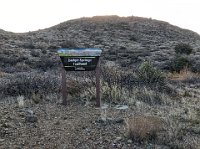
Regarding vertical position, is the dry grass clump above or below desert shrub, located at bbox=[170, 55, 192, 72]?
above

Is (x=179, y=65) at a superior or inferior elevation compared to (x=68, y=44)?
superior

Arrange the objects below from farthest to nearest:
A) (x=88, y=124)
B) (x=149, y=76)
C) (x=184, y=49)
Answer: (x=184, y=49) < (x=149, y=76) < (x=88, y=124)

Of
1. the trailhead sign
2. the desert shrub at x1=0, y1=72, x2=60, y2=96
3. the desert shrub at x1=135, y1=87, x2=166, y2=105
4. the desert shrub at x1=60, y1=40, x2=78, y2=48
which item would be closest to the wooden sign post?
the trailhead sign

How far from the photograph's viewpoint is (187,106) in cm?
1159

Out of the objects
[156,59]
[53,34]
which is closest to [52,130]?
[156,59]

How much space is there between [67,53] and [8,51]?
85.6 ft

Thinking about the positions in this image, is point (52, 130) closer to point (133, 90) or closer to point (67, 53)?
point (67, 53)

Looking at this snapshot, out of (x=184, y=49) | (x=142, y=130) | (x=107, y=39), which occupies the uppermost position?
(x=142, y=130)

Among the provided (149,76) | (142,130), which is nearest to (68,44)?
(149,76)

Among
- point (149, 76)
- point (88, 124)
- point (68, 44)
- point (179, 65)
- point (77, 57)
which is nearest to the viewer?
point (88, 124)

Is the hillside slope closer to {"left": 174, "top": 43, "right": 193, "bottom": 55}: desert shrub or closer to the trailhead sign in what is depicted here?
{"left": 174, "top": 43, "right": 193, "bottom": 55}: desert shrub

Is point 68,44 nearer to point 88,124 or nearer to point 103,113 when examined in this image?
point 103,113

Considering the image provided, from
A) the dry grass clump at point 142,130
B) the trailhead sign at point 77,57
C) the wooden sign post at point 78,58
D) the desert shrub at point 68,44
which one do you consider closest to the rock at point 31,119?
the wooden sign post at point 78,58

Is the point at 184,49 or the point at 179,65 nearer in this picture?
the point at 179,65
